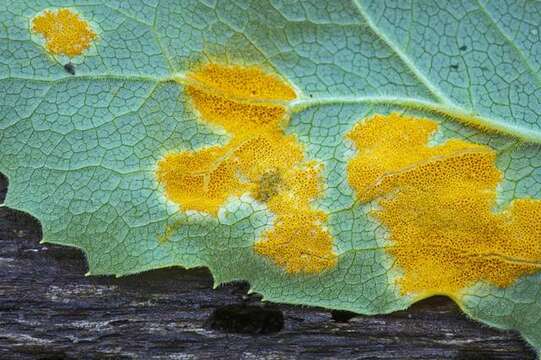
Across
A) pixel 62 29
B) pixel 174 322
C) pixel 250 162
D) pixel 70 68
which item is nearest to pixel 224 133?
pixel 250 162

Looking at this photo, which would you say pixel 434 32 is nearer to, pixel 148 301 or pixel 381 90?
pixel 381 90

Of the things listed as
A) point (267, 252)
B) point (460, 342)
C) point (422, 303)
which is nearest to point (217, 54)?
point (267, 252)

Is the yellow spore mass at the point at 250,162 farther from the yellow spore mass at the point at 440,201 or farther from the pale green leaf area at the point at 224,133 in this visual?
the yellow spore mass at the point at 440,201

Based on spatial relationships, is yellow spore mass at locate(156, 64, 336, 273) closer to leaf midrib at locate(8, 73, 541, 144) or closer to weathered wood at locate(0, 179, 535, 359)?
leaf midrib at locate(8, 73, 541, 144)

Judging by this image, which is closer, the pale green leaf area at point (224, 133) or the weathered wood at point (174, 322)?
the pale green leaf area at point (224, 133)

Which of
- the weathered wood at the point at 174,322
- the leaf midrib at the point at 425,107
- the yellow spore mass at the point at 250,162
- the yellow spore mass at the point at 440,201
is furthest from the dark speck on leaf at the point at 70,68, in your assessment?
the yellow spore mass at the point at 440,201

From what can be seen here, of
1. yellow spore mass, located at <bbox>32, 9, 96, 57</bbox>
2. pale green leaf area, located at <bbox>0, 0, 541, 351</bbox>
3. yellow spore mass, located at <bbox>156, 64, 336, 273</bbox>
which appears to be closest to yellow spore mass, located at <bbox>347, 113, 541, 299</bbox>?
pale green leaf area, located at <bbox>0, 0, 541, 351</bbox>
